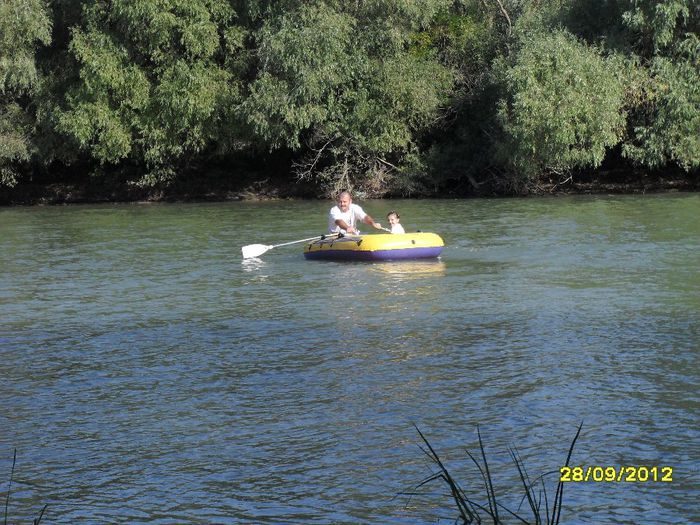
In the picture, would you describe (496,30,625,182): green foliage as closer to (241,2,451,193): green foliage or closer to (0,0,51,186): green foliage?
(241,2,451,193): green foliage

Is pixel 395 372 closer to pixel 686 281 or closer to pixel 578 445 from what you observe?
pixel 578 445

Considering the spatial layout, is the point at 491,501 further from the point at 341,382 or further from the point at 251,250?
the point at 251,250

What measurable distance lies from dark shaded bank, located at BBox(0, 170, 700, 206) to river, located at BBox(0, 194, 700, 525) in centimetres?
1376

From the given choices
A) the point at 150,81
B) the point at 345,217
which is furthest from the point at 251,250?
the point at 150,81

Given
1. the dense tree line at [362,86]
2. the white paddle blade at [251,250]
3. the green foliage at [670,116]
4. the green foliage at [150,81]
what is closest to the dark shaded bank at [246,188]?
the dense tree line at [362,86]

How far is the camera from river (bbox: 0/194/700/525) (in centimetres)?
661

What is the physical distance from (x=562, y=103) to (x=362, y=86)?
640 centimetres

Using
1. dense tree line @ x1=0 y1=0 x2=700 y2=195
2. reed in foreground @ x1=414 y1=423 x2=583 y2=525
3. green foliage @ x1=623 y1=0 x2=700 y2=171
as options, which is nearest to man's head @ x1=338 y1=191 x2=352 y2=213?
dense tree line @ x1=0 y1=0 x2=700 y2=195

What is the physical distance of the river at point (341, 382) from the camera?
21.7 feet

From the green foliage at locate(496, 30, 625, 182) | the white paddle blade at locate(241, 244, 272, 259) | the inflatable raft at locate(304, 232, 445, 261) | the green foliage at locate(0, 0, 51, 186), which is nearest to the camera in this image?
the inflatable raft at locate(304, 232, 445, 261)

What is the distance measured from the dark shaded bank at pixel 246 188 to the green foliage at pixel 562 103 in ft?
8.13

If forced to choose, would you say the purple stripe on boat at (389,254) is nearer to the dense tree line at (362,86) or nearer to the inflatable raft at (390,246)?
the inflatable raft at (390,246)

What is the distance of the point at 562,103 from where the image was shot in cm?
2855

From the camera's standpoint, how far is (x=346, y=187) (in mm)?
32656
